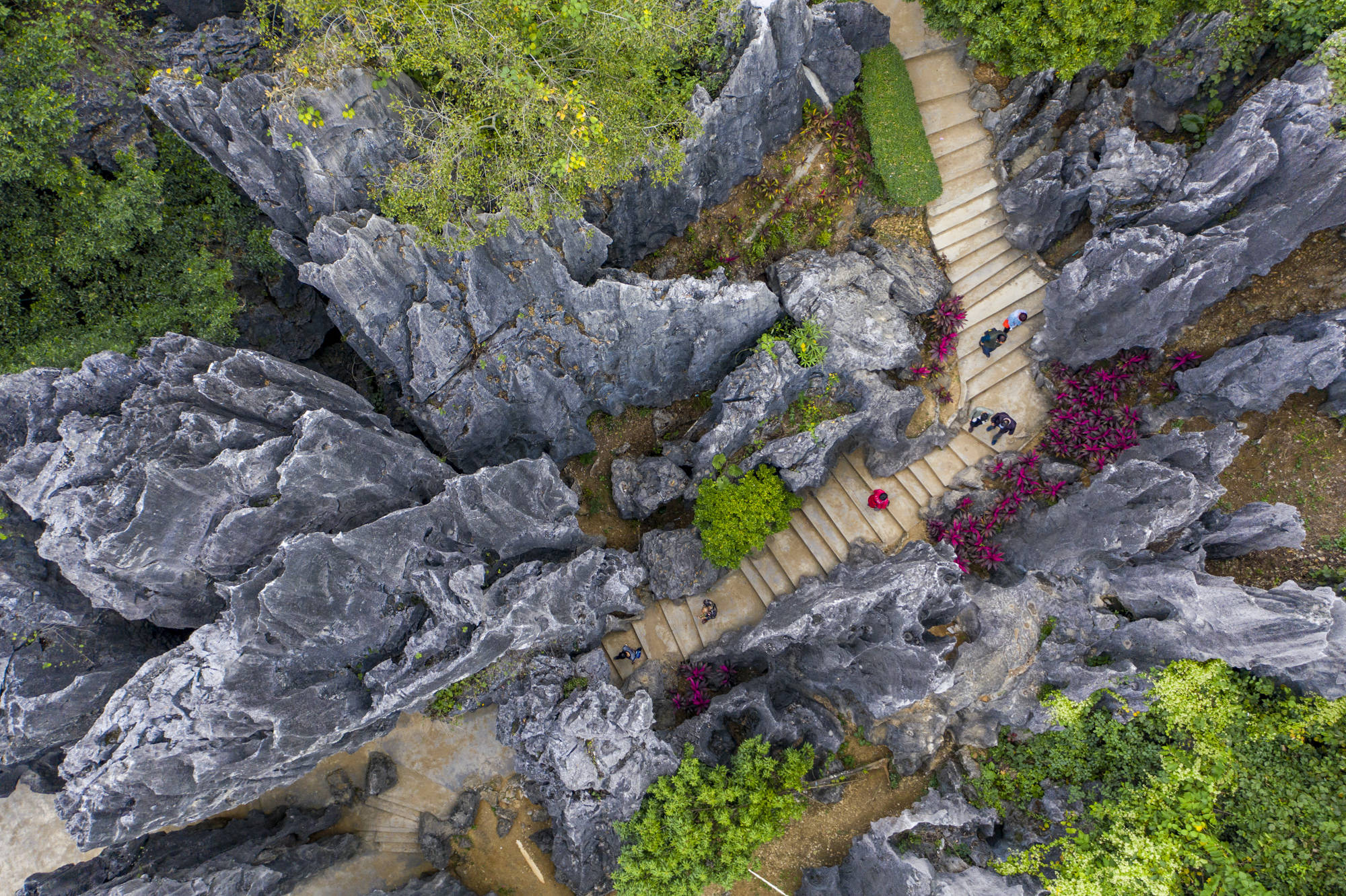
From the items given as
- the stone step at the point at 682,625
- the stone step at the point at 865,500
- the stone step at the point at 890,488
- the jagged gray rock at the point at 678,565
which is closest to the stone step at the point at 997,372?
the stone step at the point at 890,488

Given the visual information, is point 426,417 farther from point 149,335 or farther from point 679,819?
point 679,819

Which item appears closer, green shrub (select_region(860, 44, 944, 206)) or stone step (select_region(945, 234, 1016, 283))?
green shrub (select_region(860, 44, 944, 206))

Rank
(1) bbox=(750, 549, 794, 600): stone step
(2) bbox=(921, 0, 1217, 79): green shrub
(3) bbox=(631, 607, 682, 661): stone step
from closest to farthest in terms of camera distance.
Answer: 1. (2) bbox=(921, 0, 1217, 79): green shrub
2. (1) bbox=(750, 549, 794, 600): stone step
3. (3) bbox=(631, 607, 682, 661): stone step

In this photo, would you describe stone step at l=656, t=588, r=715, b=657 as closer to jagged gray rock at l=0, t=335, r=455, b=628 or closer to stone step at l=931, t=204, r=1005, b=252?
jagged gray rock at l=0, t=335, r=455, b=628

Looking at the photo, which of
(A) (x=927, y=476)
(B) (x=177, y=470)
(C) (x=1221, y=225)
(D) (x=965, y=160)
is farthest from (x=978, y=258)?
(B) (x=177, y=470)

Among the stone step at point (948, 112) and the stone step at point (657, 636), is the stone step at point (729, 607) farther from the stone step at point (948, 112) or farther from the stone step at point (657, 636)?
the stone step at point (948, 112)

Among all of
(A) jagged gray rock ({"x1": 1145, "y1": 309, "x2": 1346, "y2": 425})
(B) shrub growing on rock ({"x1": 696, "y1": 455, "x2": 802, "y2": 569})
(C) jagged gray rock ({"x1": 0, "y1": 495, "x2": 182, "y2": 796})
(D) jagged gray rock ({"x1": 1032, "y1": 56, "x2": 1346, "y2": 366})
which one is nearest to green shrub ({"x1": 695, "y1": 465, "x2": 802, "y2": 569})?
(B) shrub growing on rock ({"x1": 696, "y1": 455, "x2": 802, "y2": 569})
